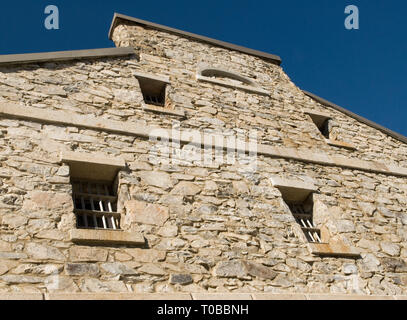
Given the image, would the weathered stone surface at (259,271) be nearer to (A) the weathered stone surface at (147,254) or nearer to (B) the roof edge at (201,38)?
(A) the weathered stone surface at (147,254)

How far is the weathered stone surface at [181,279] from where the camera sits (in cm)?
502

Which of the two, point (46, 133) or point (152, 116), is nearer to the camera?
point (46, 133)

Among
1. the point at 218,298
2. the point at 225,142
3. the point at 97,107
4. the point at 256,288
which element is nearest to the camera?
the point at 218,298

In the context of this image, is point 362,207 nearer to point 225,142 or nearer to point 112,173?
point 225,142

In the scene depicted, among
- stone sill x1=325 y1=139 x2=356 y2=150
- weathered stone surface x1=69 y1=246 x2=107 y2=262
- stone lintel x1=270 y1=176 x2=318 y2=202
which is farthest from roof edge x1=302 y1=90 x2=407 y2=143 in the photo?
weathered stone surface x1=69 y1=246 x2=107 y2=262

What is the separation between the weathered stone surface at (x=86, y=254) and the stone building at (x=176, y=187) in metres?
0.02

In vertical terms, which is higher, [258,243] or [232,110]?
[232,110]

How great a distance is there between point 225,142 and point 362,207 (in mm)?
A: 2446

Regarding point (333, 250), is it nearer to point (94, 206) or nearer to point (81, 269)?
point (94, 206)

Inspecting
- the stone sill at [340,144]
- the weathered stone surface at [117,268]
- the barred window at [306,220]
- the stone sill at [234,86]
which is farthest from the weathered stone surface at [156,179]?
the stone sill at [340,144]

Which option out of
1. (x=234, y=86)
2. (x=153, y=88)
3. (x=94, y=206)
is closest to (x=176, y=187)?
(x=94, y=206)
